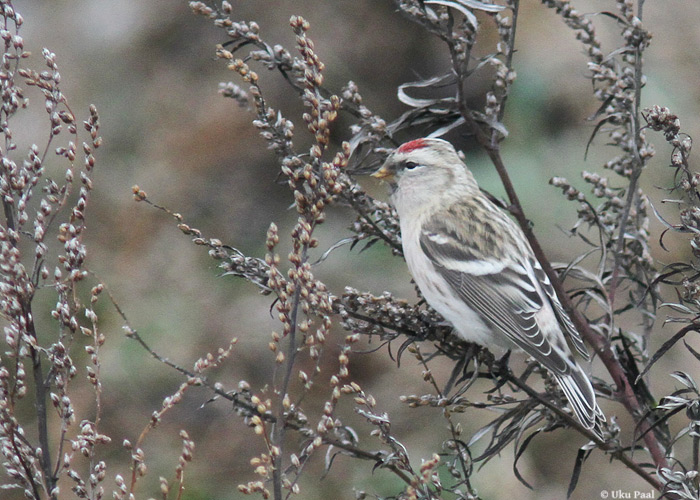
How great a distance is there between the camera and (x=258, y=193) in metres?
5.89

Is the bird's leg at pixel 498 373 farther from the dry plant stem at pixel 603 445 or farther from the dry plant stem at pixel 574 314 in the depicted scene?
the dry plant stem at pixel 574 314

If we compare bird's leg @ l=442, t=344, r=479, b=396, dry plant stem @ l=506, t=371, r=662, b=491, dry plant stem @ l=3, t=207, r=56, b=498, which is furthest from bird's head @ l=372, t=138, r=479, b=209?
dry plant stem @ l=3, t=207, r=56, b=498

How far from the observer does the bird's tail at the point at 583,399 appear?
7.47 ft

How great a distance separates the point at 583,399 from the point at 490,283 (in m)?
0.83

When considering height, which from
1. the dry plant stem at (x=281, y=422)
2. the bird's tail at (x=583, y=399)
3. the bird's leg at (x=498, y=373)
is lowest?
the dry plant stem at (x=281, y=422)

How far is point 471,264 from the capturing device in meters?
3.26

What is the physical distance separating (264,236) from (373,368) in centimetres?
127

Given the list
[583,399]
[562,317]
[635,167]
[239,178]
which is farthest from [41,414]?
[239,178]

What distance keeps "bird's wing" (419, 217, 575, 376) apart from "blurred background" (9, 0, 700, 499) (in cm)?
146

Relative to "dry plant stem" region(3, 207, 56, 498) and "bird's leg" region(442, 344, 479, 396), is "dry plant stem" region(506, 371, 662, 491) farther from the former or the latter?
"dry plant stem" region(3, 207, 56, 498)

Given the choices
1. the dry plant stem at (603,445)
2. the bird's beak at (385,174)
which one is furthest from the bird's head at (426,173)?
the dry plant stem at (603,445)

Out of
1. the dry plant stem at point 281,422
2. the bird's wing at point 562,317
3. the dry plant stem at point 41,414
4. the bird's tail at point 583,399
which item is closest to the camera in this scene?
the dry plant stem at point 281,422

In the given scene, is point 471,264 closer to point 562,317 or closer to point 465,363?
point 562,317

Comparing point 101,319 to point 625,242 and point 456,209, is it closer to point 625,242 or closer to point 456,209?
point 456,209
